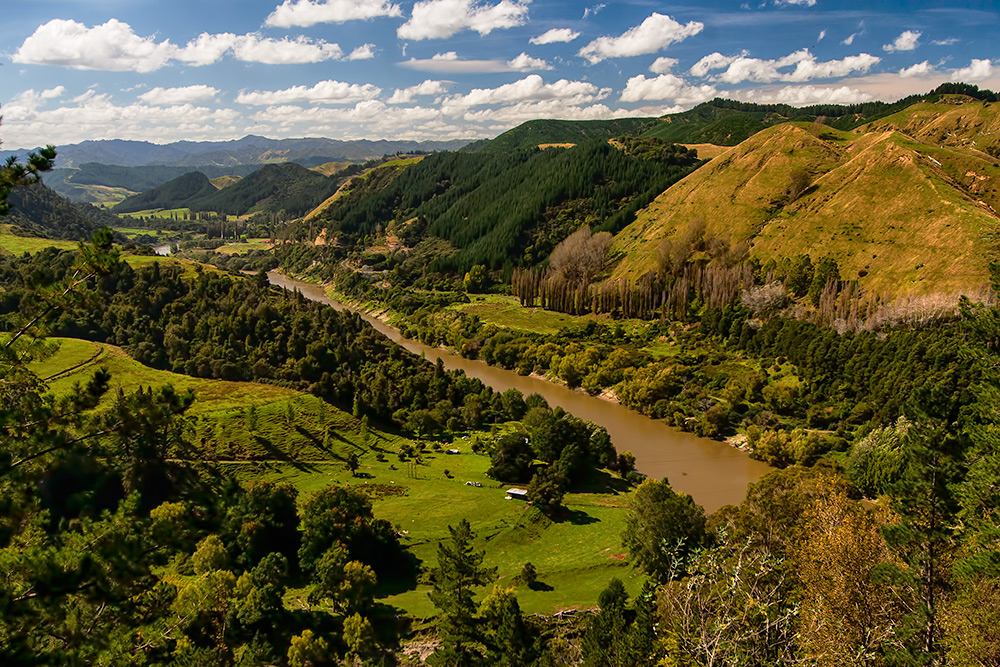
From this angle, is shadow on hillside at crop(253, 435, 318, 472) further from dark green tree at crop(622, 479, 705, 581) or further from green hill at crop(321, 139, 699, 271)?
green hill at crop(321, 139, 699, 271)

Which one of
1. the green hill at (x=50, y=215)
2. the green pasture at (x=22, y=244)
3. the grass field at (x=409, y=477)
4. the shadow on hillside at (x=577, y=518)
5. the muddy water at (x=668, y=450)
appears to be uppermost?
the green hill at (x=50, y=215)

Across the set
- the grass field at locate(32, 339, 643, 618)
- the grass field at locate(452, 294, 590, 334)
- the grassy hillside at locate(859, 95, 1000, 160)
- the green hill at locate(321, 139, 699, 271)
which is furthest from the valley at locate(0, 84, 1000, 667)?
the green hill at locate(321, 139, 699, 271)

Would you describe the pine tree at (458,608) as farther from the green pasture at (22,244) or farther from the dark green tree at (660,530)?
the green pasture at (22,244)

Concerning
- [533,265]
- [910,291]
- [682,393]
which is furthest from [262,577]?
[533,265]

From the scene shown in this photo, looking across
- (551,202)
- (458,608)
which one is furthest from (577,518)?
(551,202)

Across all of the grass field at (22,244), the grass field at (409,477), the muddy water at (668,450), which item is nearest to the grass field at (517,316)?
the muddy water at (668,450)

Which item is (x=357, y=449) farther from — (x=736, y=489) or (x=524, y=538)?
(x=736, y=489)
